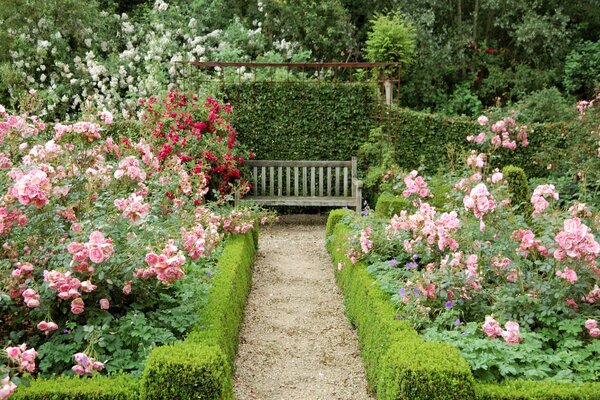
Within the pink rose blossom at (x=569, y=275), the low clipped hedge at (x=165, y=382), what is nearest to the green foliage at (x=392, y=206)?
the pink rose blossom at (x=569, y=275)

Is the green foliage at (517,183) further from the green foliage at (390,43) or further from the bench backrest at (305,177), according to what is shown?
the green foliage at (390,43)

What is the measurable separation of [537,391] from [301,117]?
307 inches

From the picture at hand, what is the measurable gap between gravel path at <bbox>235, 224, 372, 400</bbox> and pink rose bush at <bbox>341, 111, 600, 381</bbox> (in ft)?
2.21

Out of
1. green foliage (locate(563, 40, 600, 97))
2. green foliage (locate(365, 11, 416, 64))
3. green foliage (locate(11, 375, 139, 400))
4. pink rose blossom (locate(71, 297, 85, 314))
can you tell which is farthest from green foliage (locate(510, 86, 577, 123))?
green foliage (locate(11, 375, 139, 400))

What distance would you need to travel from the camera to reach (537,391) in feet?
12.0

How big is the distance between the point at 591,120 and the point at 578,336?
269 inches

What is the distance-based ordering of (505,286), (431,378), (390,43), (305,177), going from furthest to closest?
(390,43) → (305,177) → (505,286) → (431,378)

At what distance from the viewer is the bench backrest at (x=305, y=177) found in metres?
10.8

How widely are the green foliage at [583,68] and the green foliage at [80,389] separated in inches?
541

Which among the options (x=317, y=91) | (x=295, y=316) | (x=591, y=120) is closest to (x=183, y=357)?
(x=295, y=316)

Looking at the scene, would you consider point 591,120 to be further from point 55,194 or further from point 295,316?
point 55,194

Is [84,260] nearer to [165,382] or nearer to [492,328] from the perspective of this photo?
[165,382]

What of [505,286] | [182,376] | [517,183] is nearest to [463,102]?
[517,183]

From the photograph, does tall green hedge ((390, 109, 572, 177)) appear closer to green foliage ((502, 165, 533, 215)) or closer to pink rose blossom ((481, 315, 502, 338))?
green foliage ((502, 165, 533, 215))
